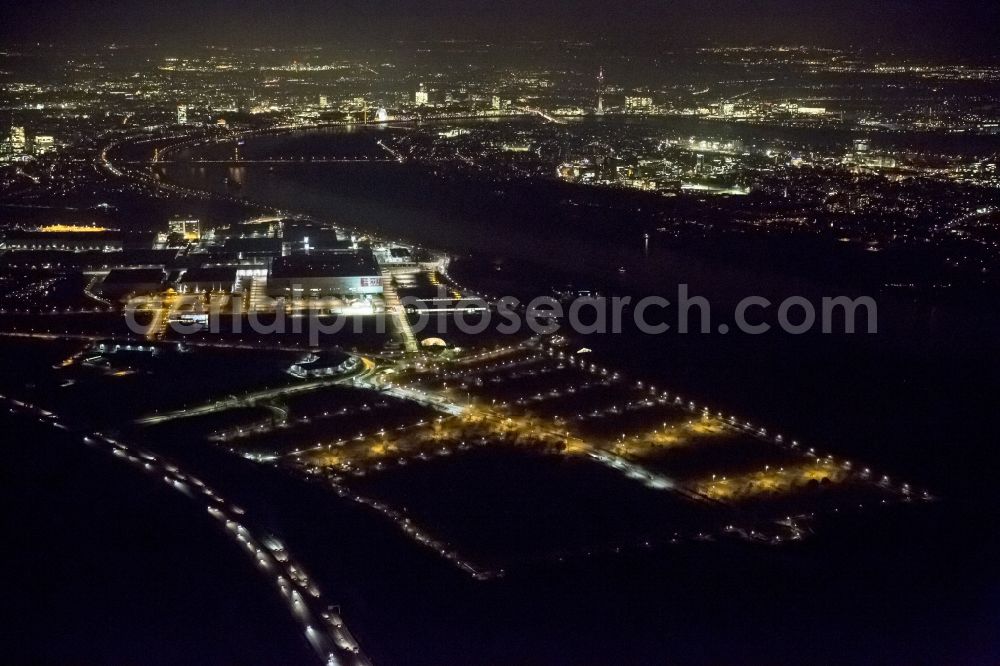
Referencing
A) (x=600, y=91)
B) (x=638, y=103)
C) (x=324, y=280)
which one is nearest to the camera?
(x=324, y=280)

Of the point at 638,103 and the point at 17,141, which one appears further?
the point at 638,103

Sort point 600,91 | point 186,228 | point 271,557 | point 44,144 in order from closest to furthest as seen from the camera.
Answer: point 271,557 → point 186,228 → point 44,144 → point 600,91

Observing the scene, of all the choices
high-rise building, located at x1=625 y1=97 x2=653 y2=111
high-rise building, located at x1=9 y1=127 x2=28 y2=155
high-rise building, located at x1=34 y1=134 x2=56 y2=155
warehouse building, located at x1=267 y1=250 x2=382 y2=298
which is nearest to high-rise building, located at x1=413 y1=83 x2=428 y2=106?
high-rise building, located at x1=625 y1=97 x2=653 y2=111

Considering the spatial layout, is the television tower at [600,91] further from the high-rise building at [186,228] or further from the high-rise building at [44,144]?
the high-rise building at [186,228]

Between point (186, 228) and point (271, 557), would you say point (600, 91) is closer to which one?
point (186, 228)

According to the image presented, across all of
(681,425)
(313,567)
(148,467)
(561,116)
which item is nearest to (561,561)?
(313,567)

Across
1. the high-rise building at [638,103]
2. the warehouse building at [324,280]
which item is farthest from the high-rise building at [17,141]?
the high-rise building at [638,103]

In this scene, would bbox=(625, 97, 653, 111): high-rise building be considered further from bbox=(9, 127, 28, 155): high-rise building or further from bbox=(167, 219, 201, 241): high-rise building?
bbox=(167, 219, 201, 241): high-rise building

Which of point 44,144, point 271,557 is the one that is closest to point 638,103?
point 44,144
